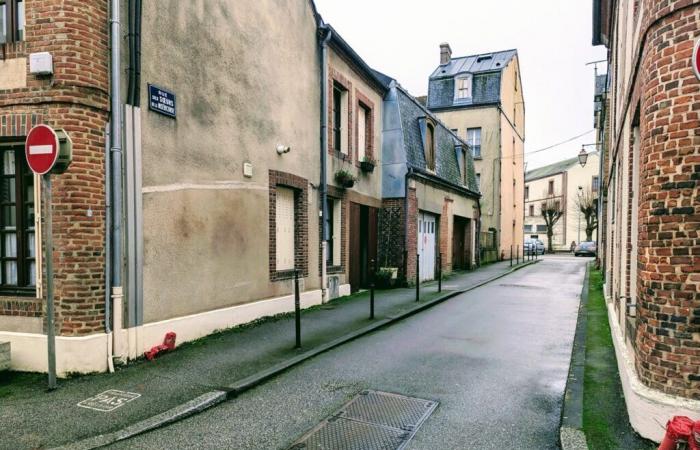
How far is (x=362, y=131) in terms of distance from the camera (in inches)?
541

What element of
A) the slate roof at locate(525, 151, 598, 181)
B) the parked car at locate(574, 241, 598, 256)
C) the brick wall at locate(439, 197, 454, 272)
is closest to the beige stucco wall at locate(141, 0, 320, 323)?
the brick wall at locate(439, 197, 454, 272)

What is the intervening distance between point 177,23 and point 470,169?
18.0m

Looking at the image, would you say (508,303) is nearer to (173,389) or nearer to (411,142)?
(411,142)

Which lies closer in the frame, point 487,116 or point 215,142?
point 215,142

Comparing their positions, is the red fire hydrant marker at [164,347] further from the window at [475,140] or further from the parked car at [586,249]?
the parked car at [586,249]

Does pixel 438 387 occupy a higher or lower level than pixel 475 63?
lower

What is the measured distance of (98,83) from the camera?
5.81 meters

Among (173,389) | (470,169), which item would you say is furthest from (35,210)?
(470,169)

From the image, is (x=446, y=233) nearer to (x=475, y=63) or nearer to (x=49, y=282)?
(x=49, y=282)

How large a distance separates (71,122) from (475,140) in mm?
26231

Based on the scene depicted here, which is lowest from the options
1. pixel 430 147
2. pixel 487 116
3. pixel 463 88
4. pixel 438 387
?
pixel 438 387

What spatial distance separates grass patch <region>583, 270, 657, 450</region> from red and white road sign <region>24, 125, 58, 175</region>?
5793 mm

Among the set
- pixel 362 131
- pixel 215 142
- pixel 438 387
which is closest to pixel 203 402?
pixel 438 387

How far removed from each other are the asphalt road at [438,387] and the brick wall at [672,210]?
120 cm
